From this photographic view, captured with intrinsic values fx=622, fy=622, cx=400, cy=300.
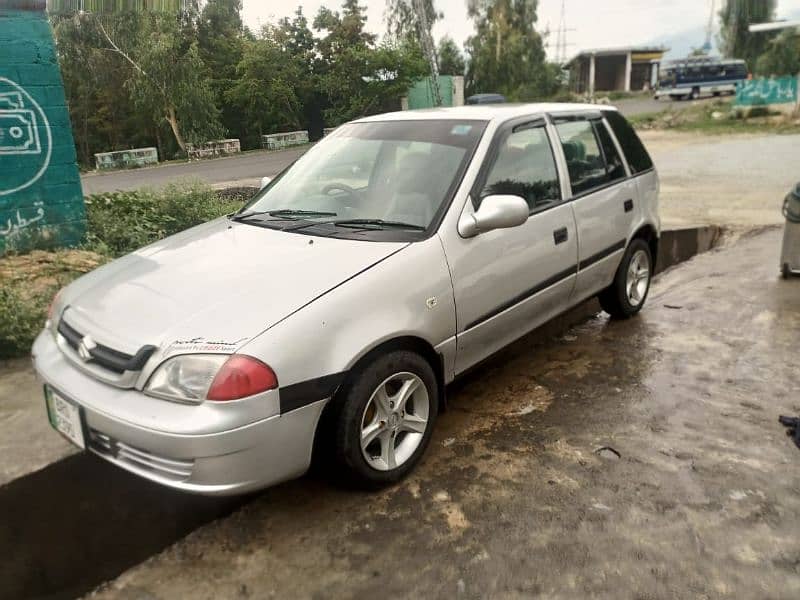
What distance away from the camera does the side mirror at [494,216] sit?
9.71 feet

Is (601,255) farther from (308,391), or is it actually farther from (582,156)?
(308,391)

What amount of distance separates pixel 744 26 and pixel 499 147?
53.8m

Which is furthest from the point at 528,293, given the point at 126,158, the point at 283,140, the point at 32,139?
the point at 126,158

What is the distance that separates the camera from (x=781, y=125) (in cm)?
2545

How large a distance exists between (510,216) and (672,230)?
5313mm

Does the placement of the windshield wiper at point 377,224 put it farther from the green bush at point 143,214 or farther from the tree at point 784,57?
the tree at point 784,57

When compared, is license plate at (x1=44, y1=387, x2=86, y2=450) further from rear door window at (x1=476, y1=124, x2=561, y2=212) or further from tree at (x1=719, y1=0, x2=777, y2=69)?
tree at (x1=719, y1=0, x2=777, y2=69)

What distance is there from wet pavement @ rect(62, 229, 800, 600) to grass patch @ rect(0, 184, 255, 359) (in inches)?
73.2

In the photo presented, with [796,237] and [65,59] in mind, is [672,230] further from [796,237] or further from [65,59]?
[65,59]

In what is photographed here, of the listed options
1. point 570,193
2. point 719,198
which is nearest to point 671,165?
point 719,198

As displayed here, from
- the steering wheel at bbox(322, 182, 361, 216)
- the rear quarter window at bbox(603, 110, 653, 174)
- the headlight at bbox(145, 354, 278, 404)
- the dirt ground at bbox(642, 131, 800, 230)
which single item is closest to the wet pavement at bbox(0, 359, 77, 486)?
the headlight at bbox(145, 354, 278, 404)

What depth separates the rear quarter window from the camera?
15.1ft

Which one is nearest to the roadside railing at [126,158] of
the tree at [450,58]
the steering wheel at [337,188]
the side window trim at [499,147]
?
the steering wheel at [337,188]

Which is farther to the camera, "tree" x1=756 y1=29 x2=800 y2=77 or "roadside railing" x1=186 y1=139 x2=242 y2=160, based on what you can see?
"tree" x1=756 y1=29 x2=800 y2=77
